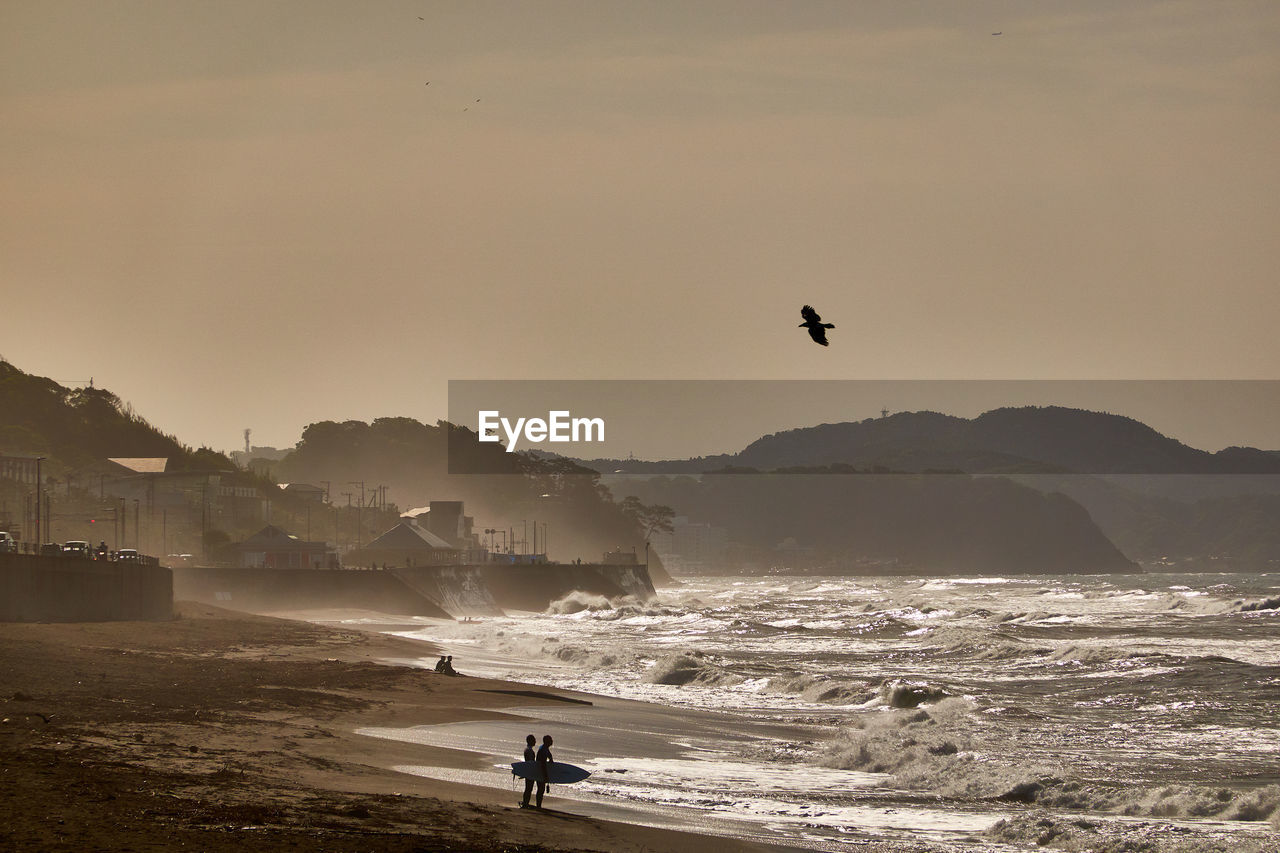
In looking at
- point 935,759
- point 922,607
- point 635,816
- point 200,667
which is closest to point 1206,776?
point 935,759

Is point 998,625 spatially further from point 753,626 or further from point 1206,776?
point 1206,776

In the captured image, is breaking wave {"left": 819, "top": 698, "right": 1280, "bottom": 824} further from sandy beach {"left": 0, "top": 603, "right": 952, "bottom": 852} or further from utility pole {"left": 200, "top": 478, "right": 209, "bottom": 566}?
utility pole {"left": 200, "top": 478, "right": 209, "bottom": 566}


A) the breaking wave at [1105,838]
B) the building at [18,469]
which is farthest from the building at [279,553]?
the breaking wave at [1105,838]

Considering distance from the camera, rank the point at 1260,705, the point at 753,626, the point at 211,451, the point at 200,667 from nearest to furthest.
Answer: the point at 200,667, the point at 1260,705, the point at 753,626, the point at 211,451

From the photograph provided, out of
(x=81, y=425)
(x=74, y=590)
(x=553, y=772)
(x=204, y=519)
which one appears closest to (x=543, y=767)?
(x=553, y=772)

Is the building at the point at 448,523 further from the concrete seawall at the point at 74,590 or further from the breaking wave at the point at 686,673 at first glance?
the breaking wave at the point at 686,673

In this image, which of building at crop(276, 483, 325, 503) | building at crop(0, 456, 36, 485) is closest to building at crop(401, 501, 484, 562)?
building at crop(276, 483, 325, 503)
